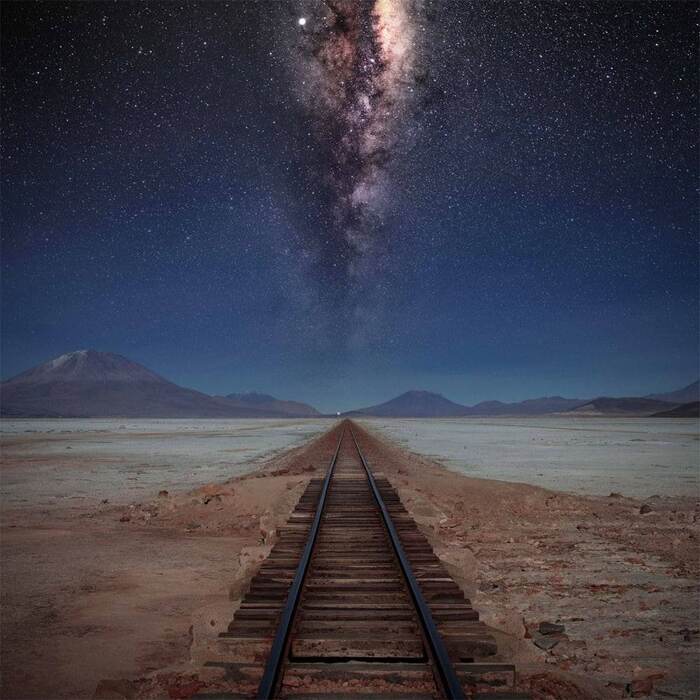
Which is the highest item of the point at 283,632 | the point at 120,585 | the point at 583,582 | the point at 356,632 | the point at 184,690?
the point at 283,632

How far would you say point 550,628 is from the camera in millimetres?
6156

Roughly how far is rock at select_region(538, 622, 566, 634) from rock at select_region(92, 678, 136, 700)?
439cm

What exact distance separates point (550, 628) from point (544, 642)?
0.33 m

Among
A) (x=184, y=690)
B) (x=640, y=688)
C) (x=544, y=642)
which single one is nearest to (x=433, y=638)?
(x=544, y=642)

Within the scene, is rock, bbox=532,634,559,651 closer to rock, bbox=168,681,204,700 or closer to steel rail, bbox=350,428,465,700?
steel rail, bbox=350,428,465,700

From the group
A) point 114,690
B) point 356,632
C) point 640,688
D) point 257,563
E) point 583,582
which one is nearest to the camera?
point 114,690

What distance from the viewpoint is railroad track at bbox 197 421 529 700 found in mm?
4371

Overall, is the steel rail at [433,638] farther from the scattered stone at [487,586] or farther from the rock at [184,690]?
the rock at [184,690]


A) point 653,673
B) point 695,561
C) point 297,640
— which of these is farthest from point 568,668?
point 695,561

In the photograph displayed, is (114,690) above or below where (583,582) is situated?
above

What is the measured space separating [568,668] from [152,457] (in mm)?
30221

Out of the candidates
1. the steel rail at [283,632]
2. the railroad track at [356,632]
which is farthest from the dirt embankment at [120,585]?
the steel rail at [283,632]

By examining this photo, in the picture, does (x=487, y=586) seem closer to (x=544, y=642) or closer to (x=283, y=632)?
(x=544, y=642)

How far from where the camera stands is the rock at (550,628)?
241 inches
